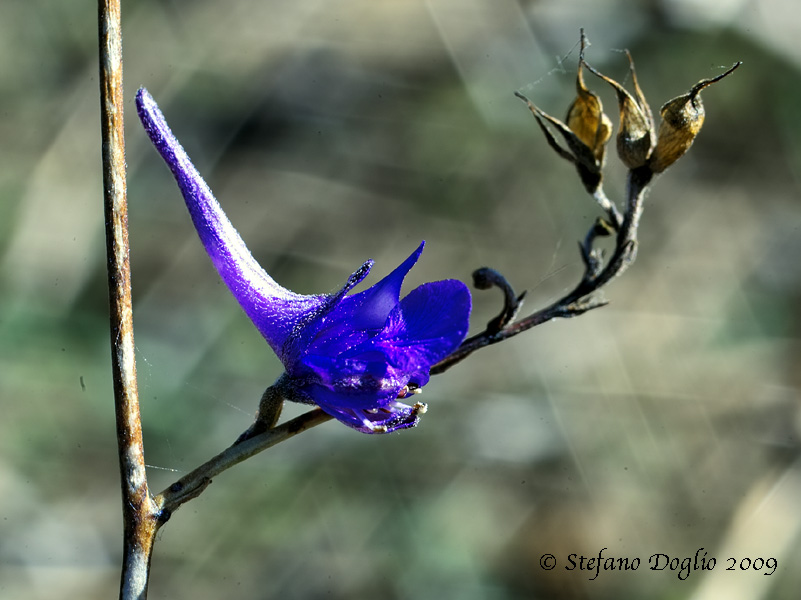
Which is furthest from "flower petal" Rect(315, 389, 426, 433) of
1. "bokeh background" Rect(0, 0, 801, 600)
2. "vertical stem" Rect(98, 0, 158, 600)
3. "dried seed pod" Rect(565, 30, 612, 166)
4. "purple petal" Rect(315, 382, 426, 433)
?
"bokeh background" Rect(0, 0, 801, 600)

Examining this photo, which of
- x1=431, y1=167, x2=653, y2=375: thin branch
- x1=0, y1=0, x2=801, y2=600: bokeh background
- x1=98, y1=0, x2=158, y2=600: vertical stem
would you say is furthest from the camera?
x1=0, y1=0, x2=801, y2=600: bokeh background

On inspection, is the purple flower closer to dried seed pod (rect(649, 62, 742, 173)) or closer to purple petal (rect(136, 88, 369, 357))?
purple petal (rect(136, 88, 369, 357))

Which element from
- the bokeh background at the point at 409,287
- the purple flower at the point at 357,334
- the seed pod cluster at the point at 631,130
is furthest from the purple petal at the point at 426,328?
the bokeh background at the point at 409,287

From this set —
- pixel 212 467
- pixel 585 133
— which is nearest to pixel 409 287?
pixel 585 133

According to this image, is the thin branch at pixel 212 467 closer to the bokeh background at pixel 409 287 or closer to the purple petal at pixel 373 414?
the purple petal at pixel 373 414

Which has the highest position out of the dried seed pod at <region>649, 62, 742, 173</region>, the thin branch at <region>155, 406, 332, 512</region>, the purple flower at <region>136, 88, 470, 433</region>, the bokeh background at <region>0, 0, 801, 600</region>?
the dried seed pod at <region>649, 62, 742, 173</region>

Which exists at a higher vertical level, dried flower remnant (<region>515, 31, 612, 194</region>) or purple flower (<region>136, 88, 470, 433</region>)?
dried flower remnant (<region>515, 31, 612, 194</region>)

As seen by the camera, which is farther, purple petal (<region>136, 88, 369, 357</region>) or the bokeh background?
the bokeh background
